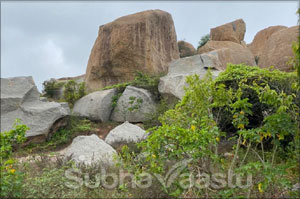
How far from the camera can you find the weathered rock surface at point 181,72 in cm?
867

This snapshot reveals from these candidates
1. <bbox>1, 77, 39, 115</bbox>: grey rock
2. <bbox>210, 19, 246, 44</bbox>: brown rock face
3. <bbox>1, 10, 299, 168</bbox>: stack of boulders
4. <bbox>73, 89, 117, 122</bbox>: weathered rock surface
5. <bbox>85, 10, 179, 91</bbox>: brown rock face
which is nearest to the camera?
<bbox>1, 10, 299, 168</bbox>: stack of boulders

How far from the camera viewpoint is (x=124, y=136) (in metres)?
6.82

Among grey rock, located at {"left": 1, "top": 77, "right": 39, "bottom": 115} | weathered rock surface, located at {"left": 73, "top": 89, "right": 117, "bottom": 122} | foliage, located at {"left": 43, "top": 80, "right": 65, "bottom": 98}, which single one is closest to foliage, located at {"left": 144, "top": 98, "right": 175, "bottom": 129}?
weathered rock surface, located at {"left": 73, "top": 89, "right": 117, "bottom": 122}

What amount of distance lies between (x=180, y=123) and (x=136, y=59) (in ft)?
28.6

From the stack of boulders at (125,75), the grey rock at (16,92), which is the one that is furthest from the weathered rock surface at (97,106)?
the grey rock at (16,92)

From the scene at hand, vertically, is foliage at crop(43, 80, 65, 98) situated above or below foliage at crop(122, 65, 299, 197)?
below

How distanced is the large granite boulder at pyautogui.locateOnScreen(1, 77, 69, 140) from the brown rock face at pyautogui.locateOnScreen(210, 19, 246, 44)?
15.9 meters

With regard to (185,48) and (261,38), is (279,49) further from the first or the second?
(261,38)

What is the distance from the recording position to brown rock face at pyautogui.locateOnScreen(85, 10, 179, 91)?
12219mm

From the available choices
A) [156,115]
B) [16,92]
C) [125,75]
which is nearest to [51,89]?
[125,75]

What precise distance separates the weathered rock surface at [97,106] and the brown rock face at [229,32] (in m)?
14.1

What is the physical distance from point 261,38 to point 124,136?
21.6 meters

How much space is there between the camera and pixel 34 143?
26.1ft

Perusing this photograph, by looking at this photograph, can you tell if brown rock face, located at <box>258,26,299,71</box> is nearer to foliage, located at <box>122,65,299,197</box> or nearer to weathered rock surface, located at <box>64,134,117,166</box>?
weathered rock surface, located at <box>64,134,117,166</box>
